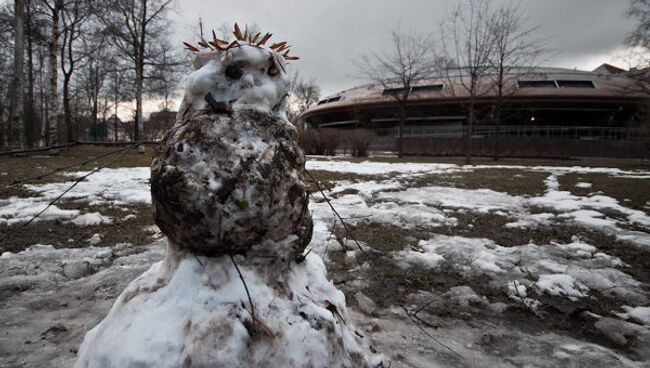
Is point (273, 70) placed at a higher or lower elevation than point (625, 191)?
higher

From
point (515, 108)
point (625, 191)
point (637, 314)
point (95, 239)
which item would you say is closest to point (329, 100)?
point (515, 108)

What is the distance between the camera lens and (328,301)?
1.46m

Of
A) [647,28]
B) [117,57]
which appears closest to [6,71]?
[117,57]

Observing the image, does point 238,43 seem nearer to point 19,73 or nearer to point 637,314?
point 637,314

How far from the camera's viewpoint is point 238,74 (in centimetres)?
145

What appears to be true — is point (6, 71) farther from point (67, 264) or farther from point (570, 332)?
point (570, 332)

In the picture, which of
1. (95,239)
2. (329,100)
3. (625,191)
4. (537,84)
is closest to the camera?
(95,239)

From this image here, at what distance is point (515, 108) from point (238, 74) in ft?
117

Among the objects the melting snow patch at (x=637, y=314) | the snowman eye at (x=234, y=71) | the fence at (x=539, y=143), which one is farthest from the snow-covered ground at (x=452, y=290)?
the fence at (x=539, y=143)

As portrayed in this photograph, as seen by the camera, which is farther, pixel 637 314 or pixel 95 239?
pixel 95 239

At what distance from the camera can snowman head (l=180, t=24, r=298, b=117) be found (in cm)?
142

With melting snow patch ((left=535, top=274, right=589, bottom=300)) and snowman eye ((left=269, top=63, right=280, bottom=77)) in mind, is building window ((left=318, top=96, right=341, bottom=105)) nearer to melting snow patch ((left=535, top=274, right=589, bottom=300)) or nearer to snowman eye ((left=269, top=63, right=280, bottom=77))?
melting snow patch ((left=535, top=274, right=589, bottom=300))

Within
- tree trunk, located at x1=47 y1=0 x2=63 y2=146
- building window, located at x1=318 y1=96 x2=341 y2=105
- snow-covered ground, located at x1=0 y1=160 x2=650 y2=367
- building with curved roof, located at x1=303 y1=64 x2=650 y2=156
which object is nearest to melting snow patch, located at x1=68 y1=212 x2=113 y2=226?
snow-covered ground, located at x1=0 y1=160 x2=650 y2=367

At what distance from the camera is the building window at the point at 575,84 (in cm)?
3246
